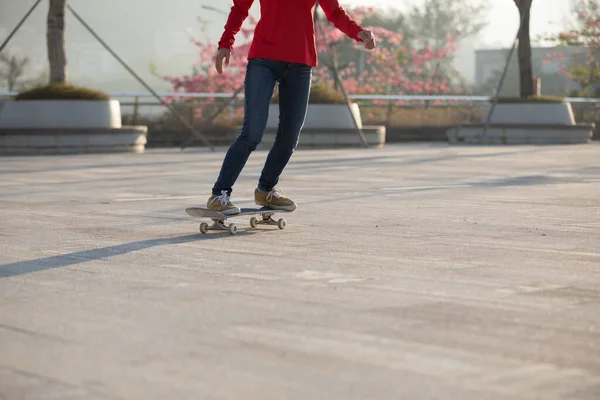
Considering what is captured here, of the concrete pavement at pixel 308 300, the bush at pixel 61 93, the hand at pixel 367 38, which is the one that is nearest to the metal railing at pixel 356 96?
the bush at pixel 61 93

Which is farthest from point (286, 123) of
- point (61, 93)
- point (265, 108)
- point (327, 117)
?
point (327, 117)

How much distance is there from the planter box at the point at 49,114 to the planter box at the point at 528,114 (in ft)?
31.2

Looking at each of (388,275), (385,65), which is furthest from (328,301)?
(385,65)

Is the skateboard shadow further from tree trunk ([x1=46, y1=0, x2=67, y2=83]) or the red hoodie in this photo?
tree trunk ([x1=46, y1=0, x2=67, y2=83])

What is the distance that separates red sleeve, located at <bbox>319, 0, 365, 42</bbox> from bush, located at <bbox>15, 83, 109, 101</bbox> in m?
14.6

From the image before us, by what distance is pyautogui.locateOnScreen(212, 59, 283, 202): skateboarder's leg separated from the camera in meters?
8.38

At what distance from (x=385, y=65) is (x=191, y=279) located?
53.4 meters

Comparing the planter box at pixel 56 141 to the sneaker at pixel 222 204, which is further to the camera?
the planter box at pixel 56 141

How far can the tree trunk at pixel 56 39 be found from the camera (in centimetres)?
2362

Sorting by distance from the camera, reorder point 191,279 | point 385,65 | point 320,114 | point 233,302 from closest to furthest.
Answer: point 233,302
point 191,279
point 320,114
point 385,65

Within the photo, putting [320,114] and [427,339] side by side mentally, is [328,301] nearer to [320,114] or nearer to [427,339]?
[427,339]

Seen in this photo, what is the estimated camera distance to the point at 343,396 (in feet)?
12.2

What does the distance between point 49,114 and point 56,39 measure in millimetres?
1675

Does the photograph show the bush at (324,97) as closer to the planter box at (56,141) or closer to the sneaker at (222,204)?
the planter box at (56,141)
